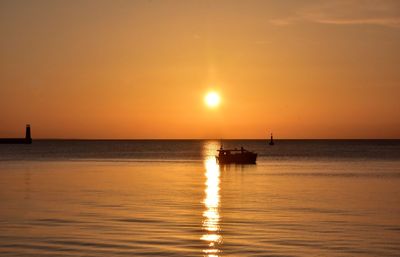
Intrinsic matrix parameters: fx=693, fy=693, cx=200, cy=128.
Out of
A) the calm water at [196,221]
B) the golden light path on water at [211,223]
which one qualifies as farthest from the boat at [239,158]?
the golden light path on water at [211,223]

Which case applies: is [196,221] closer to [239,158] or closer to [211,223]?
[211,223]

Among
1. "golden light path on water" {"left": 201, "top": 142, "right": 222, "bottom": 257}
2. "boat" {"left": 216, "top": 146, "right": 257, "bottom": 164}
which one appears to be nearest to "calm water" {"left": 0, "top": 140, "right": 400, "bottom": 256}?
"golden light path on water" {"left": 201, "top": 142, "right": 222, "bottom": 257}

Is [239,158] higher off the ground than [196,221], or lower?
higher

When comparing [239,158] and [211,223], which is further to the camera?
[239,158]

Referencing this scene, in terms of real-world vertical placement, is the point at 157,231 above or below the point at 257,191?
below

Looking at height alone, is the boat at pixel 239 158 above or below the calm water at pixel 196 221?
above

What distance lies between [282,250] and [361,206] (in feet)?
59.9

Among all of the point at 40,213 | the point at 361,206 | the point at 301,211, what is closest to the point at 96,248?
the point at 40,213

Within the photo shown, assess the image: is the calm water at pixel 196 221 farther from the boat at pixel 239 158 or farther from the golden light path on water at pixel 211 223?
the boat at pixel 239 158

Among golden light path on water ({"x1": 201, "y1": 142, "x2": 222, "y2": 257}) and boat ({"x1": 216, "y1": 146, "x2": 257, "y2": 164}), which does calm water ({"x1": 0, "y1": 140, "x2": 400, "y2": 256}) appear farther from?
boat ({"x1": 216, "y1": 146, "x2": 257, "y2": 164})

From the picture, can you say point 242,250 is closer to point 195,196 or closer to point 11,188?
point 195,196

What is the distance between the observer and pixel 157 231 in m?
28.3

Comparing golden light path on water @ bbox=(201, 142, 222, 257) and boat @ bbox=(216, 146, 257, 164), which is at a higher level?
boat @ bbox=(216, 146, 257, 164)

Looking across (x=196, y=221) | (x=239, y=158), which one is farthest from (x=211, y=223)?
(x=239, y=158)
